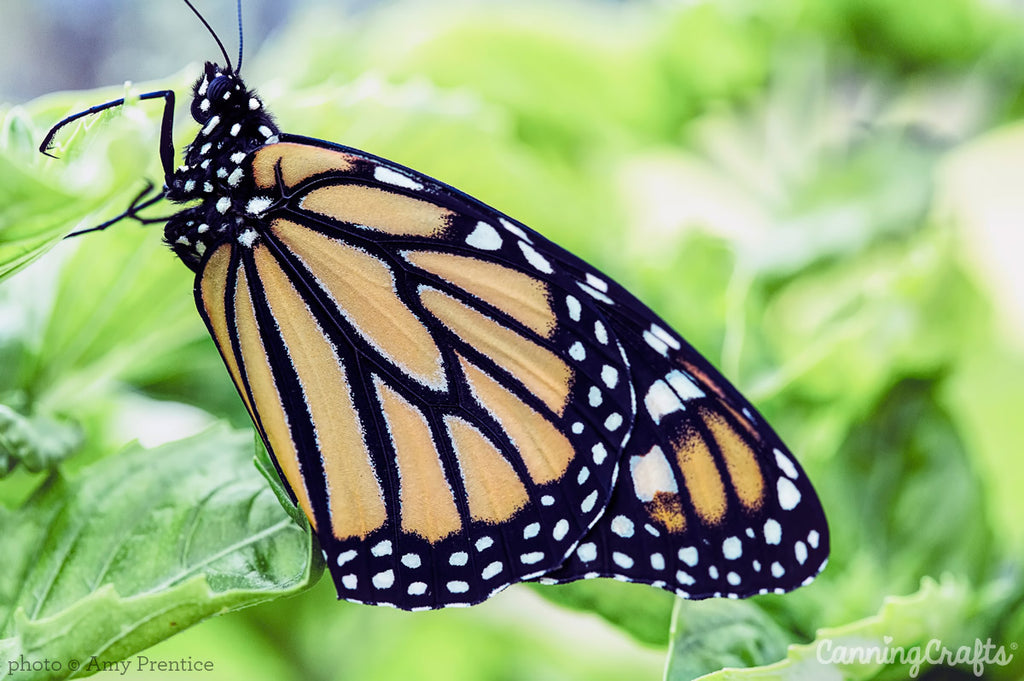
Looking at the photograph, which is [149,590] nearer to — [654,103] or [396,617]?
[396,617]

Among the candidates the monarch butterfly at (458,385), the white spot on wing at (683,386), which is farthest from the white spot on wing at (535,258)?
the white spot on wing at (683,386)

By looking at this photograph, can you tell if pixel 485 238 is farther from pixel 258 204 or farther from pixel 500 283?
pixel 258 204

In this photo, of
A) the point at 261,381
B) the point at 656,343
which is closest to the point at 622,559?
the point at 656,343

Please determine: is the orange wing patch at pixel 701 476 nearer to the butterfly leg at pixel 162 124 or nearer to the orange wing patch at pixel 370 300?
the orange wing patch at pixel 370 300

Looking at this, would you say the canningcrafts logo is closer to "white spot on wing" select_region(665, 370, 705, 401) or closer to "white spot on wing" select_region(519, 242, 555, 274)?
"white spot on wing" select_region(665, 370, 705, 401)

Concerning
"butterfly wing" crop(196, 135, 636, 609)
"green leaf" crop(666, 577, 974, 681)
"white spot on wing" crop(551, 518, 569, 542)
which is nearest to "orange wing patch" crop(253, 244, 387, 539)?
"butterfly wing" crop(196, 135, 636, 609)

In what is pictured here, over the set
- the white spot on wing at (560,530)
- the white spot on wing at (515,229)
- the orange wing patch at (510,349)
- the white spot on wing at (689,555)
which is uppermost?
the white spot on wing at (515,229)
